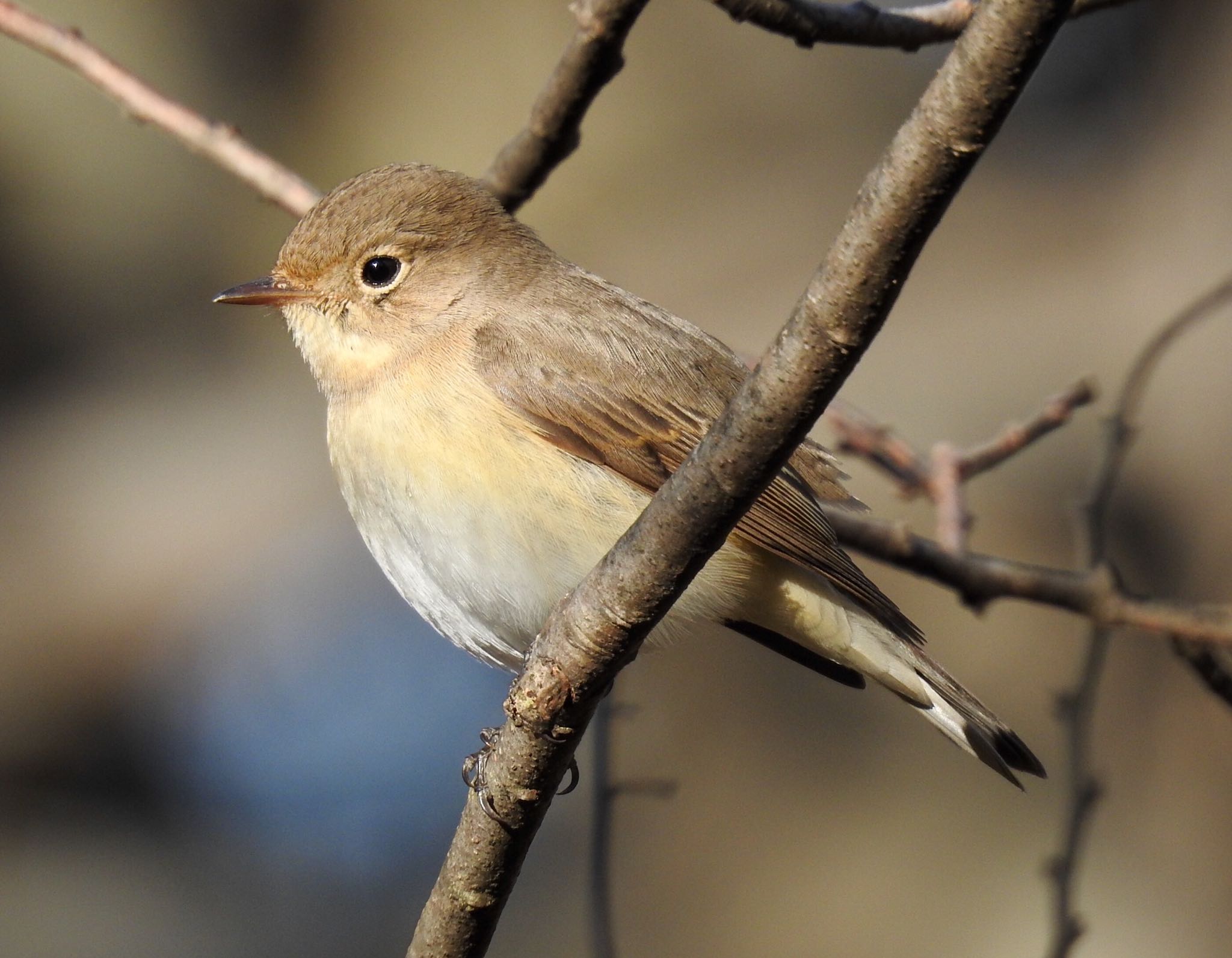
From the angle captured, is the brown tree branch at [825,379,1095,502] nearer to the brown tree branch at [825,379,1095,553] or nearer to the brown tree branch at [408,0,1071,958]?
the brown tree branch at [825,379,1095,553]

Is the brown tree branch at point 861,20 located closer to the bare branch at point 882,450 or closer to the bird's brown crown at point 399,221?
the bare branch at point 882,450

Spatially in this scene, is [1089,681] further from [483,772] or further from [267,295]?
[267,295]

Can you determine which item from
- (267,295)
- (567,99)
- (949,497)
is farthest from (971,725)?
(267,295)

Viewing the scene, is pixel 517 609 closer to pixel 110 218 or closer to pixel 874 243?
pixel 874 243

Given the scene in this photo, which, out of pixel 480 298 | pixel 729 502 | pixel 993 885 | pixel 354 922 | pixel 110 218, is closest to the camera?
pixel 729 502

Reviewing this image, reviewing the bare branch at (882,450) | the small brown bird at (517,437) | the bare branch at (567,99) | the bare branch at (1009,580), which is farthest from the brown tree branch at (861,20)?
the bare branch at (1009,580)

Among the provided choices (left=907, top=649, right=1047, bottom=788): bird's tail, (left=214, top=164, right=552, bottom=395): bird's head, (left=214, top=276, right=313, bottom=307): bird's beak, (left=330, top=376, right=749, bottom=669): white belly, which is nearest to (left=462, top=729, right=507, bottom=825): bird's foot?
(left=330, top=376, right=749, bottom=669): white belly

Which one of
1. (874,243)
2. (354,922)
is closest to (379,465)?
(874,243)
